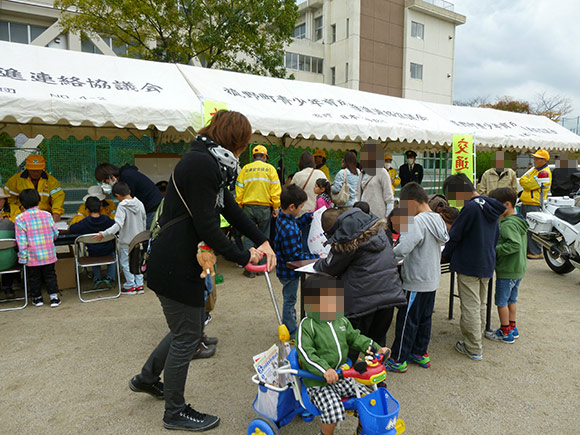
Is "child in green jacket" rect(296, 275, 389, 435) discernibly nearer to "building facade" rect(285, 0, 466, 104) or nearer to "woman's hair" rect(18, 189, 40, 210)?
"woman's hair" rect(18, 189, 40, 210)

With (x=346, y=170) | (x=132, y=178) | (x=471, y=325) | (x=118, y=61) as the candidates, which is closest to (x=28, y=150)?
(x=118, y=61)

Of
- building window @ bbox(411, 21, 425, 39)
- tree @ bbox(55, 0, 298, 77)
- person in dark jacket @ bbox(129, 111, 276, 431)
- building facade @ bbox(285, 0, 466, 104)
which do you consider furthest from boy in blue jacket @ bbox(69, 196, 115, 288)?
building window @ bbox(411, 21, 425, 39)

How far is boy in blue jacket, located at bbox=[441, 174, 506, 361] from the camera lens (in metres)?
3.21

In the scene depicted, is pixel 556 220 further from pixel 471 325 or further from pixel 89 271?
pixel 89 271

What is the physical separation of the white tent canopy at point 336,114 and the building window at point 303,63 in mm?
21674

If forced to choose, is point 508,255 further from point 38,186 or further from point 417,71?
point 417,71

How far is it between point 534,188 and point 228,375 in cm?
636

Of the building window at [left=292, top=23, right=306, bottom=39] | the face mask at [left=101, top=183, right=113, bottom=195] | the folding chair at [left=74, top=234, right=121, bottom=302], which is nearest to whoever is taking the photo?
the folding chair at [left=74, top=234, right=121, bottom=302]

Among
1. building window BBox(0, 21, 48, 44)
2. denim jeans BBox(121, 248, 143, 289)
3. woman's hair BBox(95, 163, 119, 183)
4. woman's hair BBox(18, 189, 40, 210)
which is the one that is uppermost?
building window BBox(0, 21, 48, 44)

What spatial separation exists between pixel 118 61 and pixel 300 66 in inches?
1026

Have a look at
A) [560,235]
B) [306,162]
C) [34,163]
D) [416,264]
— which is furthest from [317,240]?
[34,163]

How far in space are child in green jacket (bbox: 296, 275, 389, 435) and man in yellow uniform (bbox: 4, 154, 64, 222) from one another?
16.7 ft

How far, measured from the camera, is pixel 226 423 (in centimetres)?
250

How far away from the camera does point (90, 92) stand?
512cm
